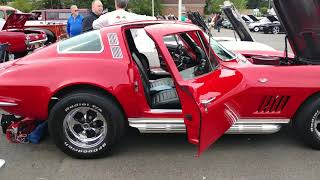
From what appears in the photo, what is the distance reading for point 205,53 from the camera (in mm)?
4758

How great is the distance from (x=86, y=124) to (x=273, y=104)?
2.06 metres

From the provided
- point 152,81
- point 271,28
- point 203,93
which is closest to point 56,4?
point 271,28

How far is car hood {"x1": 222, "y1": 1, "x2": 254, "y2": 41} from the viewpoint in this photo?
7465 millimetres

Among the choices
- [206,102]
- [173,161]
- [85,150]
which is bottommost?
[173,161]

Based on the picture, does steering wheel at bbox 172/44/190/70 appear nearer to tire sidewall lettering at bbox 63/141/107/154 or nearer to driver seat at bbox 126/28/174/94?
driver seat at bbox 126/28/174/94

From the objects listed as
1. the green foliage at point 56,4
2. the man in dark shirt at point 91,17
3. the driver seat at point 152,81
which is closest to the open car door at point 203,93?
the driver seat at point 152,81

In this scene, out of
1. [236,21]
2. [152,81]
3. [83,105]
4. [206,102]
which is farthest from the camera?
[236,21]

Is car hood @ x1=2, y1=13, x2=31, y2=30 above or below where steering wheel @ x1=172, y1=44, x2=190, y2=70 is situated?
below

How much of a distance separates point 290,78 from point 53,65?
258 centimetres

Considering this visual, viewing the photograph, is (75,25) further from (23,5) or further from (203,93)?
(23,5)

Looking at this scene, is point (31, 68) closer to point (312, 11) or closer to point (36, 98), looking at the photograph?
point (36, 98)

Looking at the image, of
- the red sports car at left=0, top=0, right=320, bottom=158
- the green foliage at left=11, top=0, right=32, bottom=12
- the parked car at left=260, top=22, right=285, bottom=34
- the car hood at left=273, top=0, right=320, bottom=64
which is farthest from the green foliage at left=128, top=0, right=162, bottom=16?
the red sports car at left=0, top=0, right=320, bottom=158

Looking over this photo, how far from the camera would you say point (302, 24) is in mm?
4754

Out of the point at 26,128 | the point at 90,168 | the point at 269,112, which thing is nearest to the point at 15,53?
the point at 26,128
